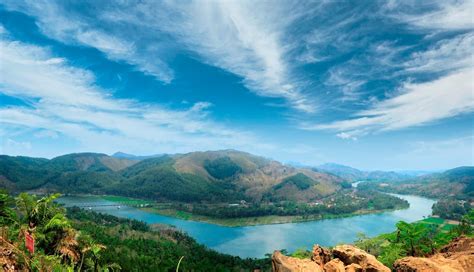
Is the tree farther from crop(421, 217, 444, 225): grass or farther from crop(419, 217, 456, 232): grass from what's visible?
crop(421, 217, 444, 225): grass

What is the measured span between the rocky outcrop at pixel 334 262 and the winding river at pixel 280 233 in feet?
Result: 322

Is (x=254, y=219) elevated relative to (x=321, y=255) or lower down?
lower down

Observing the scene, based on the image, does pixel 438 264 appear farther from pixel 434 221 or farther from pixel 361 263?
pixel 434 221

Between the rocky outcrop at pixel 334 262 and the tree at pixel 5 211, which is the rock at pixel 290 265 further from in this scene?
the tree at pixel 5 211

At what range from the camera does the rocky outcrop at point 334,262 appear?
11391 mm

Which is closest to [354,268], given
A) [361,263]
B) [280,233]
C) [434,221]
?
[361,263]

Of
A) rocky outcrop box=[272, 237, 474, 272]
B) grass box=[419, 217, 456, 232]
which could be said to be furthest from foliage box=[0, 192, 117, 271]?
grass box=[419, 217, 456, 232]

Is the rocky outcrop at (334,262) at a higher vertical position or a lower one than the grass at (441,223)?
higher

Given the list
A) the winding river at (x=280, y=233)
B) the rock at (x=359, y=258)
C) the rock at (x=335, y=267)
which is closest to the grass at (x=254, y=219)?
the winding river at (x=280, y=233)

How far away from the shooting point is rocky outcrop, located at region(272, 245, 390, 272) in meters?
11.4

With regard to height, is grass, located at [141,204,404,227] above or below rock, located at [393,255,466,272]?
below

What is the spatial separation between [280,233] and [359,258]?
13664 centimetres

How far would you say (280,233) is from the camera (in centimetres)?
14200

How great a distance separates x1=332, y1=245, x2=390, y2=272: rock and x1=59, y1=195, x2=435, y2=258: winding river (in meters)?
98.4
